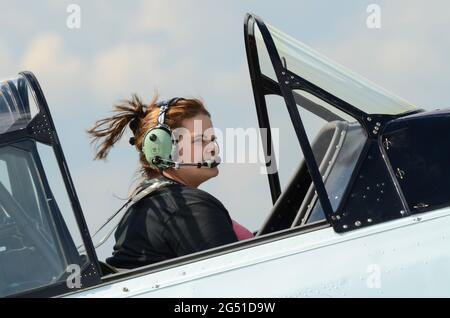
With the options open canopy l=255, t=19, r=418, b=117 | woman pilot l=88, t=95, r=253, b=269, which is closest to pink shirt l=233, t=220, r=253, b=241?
woman pilot l=88, t=95, r=253, b=269

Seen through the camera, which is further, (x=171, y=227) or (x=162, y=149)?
(x=162, y=149)

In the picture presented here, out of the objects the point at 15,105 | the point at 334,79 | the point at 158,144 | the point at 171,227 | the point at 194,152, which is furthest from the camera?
the point at 194,152

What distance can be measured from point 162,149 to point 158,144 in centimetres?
3

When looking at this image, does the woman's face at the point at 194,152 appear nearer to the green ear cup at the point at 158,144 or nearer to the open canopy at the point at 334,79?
the green ear cup at the point at 158,144

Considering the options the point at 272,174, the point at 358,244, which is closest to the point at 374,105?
the point at 358,244

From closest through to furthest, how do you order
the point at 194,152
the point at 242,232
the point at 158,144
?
the point at 158,144
the point at 194,152
the point at 242,232

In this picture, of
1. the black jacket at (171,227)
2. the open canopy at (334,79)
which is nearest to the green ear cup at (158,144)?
the black jacket at (171,227)

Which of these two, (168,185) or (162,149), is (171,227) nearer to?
(168,185)

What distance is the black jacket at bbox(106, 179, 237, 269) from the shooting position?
396 cm

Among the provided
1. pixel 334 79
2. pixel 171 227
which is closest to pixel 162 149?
pixel 171 227

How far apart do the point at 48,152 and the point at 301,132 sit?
1.02 m

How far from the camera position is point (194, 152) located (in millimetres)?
4488

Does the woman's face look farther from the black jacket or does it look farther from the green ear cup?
the black jacket

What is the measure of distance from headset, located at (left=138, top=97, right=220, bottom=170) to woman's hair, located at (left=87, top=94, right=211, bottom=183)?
0.10 meters
